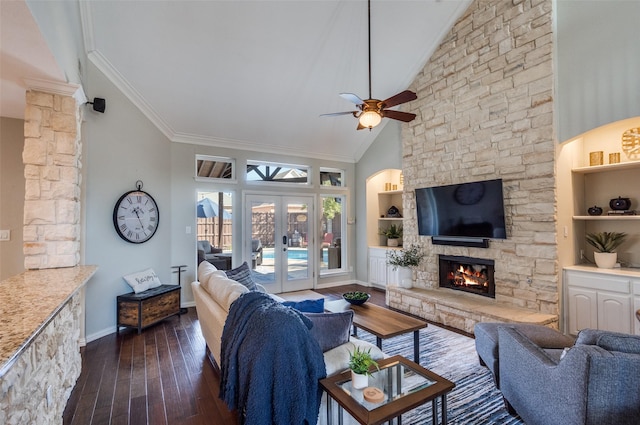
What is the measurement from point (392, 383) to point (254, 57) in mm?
4400

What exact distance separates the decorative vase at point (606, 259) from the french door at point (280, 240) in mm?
4613

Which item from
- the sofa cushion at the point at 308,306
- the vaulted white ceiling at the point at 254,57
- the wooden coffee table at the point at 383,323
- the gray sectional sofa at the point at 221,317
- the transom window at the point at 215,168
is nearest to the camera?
the gray sectional sofa at the point at 221,317

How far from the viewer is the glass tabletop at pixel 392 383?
1.68m

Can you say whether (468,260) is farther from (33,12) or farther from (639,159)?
(33,12)

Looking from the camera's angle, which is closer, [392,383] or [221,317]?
[392,383]

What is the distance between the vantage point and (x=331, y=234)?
276 inches

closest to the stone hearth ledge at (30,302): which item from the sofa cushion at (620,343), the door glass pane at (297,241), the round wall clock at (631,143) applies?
the sofa cushion at (620,343)

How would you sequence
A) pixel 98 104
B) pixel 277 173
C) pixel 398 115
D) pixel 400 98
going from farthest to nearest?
1. pixel 277 173
2. pixel 98 104
3. pixel 398 115
4. pixel 400 98

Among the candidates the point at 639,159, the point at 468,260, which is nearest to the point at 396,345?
the point at 468,260

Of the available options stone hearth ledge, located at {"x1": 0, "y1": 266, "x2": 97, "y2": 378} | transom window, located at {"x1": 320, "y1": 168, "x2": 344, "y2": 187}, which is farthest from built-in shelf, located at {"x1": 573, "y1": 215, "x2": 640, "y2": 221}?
stone hearth ledge, located at {"x1": 0, "y1": 266, "x2": 97, "y2": 378}

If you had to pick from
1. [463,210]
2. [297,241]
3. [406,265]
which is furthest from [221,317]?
[297,241]

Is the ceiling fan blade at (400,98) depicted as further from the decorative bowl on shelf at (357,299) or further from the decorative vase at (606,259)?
the decorative vase at (606,259)

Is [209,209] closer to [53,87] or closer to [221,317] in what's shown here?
[53,87]

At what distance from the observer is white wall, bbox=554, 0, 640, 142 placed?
10.6 feet
